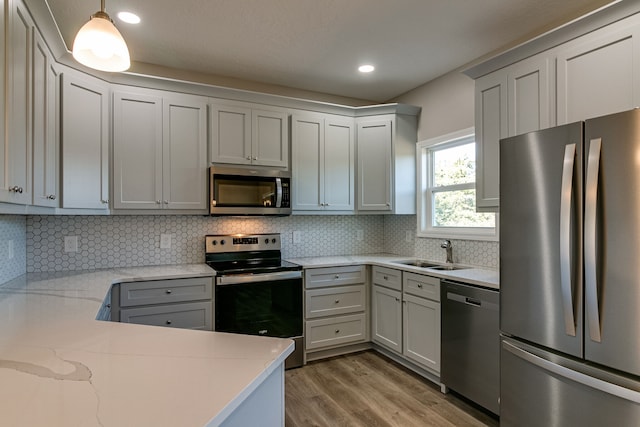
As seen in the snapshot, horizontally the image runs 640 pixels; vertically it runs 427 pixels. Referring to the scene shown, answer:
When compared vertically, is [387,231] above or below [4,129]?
below

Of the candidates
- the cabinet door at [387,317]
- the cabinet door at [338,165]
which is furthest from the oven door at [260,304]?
the cabinet door at [338,165]

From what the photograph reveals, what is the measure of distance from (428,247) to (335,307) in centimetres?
112

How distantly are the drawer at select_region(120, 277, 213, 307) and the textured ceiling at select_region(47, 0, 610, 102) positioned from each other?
186 cm

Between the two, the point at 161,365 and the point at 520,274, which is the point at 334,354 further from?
the point at 161,365

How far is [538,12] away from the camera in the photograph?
7.90 feet

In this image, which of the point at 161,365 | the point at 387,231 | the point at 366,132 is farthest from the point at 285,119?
the point at 161,365

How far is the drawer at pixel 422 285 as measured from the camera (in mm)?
2762

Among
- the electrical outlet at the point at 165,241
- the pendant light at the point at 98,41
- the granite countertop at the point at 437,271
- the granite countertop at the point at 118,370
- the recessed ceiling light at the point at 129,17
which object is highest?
the recessed ceiling light at the point at 129,17

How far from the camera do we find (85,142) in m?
2.60

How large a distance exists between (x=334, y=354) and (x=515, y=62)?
2.85 meters

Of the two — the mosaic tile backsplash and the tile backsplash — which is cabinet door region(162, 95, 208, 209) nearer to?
the mosaic tile backsplash

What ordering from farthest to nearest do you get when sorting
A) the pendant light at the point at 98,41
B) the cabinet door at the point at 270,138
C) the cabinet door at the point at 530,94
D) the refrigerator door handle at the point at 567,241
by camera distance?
the cabinet door at the point at 270,138 < the cabinet door at the point at 530,94 < the refrigerator door handle at the point at 567,241 < the pendant light at the point at 98,41

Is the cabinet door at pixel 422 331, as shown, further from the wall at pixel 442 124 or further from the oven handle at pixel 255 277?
the oven handle at pixel 255 277

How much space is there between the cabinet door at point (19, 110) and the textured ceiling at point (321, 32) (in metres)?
0.74
